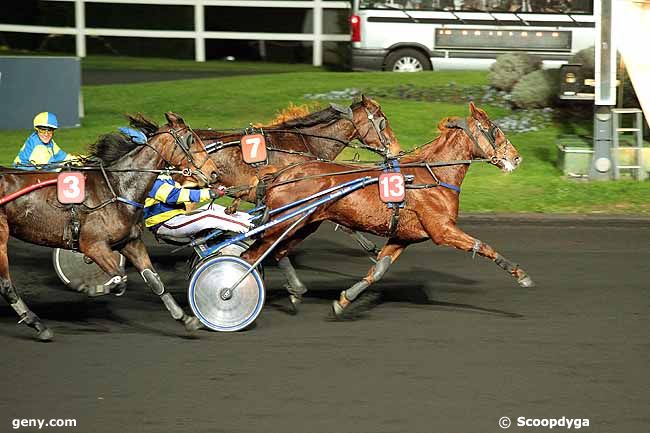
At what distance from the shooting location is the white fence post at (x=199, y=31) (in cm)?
2662

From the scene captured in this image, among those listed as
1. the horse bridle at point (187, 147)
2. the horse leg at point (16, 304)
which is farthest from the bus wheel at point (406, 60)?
the horse leg at point (16, 304)

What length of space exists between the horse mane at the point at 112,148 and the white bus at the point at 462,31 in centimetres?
1398

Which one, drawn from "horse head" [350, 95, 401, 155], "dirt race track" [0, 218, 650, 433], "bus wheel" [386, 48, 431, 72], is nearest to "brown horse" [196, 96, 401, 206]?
"horse head" [350, 95, 401, 155]

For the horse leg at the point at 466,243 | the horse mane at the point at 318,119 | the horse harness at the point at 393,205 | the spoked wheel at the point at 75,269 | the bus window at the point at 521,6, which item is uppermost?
the bus window at the point at 521,6

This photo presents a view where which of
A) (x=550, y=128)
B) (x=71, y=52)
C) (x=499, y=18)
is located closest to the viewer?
(x=550, y=128)

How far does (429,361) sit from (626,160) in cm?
819

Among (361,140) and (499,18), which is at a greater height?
(499,18)

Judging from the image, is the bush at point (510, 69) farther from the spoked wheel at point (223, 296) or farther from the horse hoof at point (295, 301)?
the spoked wheel at point (223, 296)

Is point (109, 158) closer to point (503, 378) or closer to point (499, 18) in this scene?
point (503, 378)

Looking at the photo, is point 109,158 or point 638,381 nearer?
point 638,381

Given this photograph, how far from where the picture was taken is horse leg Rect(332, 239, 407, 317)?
8.31 metres

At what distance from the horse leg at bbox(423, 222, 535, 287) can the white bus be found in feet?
43.9

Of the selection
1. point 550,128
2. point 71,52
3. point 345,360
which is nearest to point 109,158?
point 345,360

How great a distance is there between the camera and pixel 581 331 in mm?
8094
